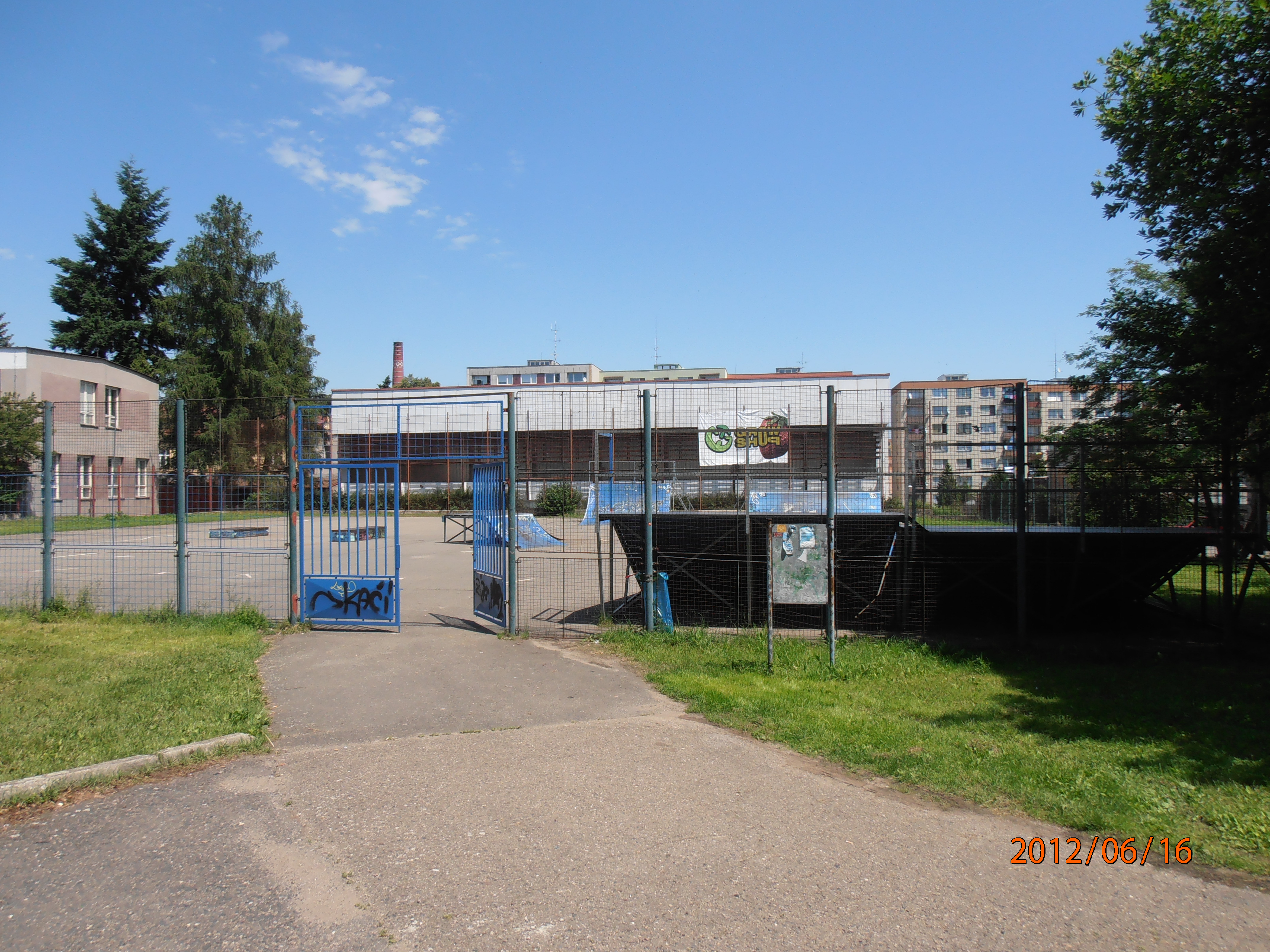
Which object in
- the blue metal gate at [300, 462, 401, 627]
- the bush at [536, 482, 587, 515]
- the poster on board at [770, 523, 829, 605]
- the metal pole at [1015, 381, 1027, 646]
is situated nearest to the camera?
the poster on board at [770, 523, 829, 605]

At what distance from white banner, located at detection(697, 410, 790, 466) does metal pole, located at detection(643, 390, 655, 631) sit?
1040 millimetres

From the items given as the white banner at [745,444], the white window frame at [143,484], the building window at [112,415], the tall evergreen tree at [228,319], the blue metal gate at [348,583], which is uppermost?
the tall evergreen tree at [228,319]

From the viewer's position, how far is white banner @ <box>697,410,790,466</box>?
10305mm

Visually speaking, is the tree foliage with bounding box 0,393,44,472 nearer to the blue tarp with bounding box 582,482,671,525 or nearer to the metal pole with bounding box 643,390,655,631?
the blue tarp with bounding box 582,482,671,525

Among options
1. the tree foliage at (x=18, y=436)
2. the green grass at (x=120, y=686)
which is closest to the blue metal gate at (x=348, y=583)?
the green grass at (x=120, y=686)

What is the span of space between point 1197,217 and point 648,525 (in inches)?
309

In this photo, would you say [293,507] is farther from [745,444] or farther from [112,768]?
[745,444]

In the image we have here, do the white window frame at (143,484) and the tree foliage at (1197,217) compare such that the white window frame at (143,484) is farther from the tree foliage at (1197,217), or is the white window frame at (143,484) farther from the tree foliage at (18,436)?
the tree foliage at (1197,217)

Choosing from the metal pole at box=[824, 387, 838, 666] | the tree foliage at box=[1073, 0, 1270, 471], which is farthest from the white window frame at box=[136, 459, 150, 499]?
the tree foliage at box=[1073, 0, 1270, 471]

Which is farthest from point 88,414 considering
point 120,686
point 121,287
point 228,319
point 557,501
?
point 121,287

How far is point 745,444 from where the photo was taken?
34.4 feet

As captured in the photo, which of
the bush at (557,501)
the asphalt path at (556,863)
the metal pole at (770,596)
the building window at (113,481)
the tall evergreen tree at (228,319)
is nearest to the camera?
the asphalt path at (556,863)

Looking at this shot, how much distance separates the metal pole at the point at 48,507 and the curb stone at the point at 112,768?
22.4 feet
